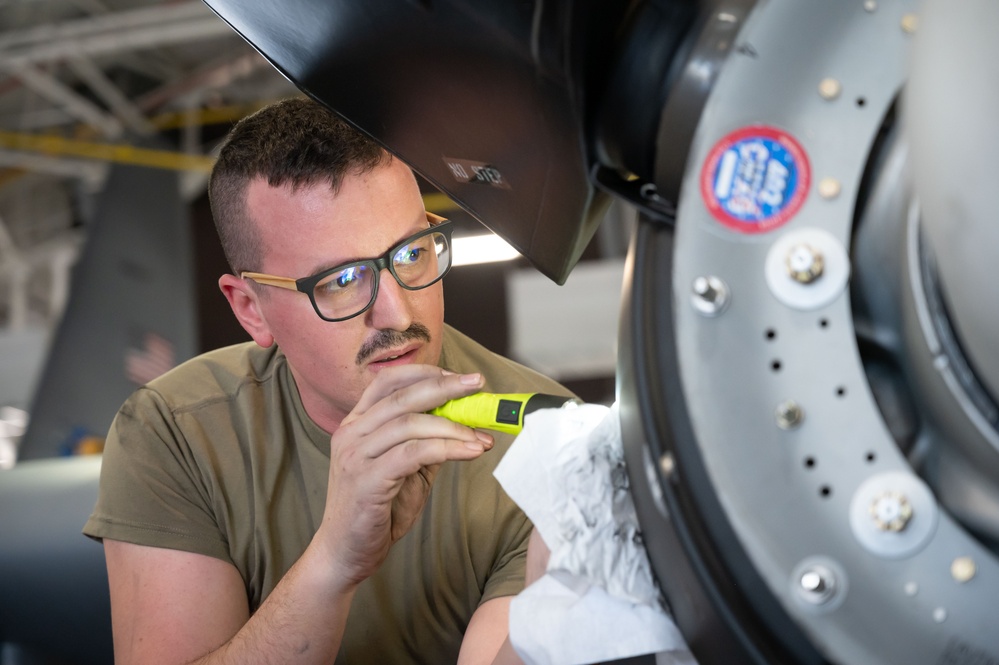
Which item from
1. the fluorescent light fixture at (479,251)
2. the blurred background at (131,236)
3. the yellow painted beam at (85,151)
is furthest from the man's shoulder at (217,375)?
the yellow painted beam at (85,151)

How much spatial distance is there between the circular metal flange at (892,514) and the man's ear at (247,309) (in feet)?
2.99

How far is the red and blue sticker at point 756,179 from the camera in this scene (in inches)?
16.2

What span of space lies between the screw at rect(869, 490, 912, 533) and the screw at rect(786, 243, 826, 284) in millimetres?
88

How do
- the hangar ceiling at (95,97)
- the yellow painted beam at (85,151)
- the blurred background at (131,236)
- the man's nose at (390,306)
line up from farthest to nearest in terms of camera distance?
the yellow painted beam at (85,151) → the hangar ceiling at (95,97) → the blurred background at (131,236) → the man's nose at (390,306)

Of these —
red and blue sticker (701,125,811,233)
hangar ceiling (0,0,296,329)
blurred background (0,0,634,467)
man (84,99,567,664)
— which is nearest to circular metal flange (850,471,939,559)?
red and blue sticker (701,125,811,233)

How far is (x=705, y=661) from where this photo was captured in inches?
17.2

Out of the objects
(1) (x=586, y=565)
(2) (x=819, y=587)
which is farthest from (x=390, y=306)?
(2) (x=819, y=587)

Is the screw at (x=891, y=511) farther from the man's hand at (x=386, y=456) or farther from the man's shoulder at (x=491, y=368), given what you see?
the man's shoulder at (x=491, y=368)

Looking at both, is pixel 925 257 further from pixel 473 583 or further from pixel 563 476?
pixel 473 583

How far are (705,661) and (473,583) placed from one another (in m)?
0.72

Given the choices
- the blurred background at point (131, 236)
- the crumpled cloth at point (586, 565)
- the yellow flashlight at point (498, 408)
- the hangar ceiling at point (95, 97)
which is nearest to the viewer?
the crumpled cloth at point (586, 565)

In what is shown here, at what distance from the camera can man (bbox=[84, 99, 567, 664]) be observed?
1.05 meters

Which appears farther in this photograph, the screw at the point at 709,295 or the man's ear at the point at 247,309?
the man's ear at the point at 247,309

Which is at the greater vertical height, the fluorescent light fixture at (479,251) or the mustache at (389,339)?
the mustache at (389,339)
